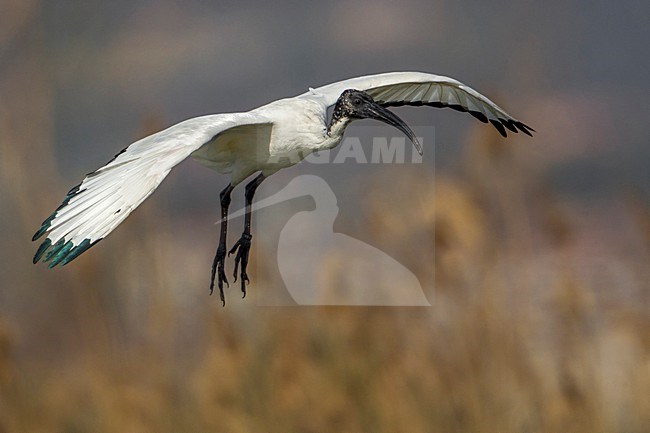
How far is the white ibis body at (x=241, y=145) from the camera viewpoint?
12.7 ft

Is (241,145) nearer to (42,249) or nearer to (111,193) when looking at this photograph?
(111,193)

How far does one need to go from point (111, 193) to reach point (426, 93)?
191cm

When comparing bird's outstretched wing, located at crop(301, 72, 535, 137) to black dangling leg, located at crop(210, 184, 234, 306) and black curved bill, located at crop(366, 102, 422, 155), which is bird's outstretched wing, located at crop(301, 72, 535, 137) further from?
black dangling leg, located at crop(210, 184, 234, 306)

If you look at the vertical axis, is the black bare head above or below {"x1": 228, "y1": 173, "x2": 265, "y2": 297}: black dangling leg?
above

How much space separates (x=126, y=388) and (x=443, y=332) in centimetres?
132

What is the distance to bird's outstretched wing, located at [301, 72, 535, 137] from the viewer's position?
5.13 m

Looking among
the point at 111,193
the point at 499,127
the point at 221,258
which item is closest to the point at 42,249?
the point at 111,193

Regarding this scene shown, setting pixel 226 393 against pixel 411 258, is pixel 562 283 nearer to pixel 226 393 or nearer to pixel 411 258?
pixel 411 258

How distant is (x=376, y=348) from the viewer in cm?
516

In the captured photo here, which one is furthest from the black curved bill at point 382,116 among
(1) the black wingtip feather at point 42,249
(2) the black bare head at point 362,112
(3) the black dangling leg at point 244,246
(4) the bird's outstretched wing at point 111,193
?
(1) the black wingtip feather at point 42,249

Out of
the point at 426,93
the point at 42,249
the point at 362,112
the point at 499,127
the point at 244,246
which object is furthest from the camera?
the point at 499,127

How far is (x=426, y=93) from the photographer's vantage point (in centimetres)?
547

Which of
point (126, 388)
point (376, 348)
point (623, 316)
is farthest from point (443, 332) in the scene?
point (126, 388)

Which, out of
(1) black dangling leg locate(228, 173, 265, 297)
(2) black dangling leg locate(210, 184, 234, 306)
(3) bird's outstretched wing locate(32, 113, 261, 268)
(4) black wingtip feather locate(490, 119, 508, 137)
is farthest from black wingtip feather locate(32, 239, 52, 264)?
(4) black wingtip feather locate(490, 119, 508, 137)
